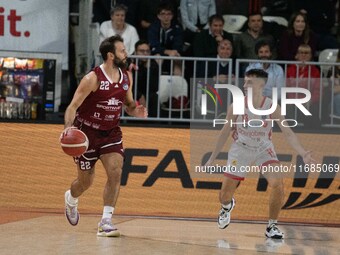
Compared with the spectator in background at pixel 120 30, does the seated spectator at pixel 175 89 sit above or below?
below

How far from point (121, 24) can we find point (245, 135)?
3806 mm

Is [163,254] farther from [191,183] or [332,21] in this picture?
[332,21]

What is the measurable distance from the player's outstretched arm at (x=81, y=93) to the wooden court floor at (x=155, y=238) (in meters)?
1.40

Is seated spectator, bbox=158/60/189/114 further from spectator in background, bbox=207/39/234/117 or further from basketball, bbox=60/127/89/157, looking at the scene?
basketball, bbox=60/127/89/157

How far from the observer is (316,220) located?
16.7 meters

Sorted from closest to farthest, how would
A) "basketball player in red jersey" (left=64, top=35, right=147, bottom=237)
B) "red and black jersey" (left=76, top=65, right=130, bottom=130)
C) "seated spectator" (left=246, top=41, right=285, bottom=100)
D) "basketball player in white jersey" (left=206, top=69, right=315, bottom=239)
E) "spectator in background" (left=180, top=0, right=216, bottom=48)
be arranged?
"basketball player in red jersey" (left=64, top=35, right=147, bottom=237) < "red and black jersey" (left=76, top=65, right=130, bottom=130) < "basketball player in white jersey" (left=206, top=69, right=315, bottom=239) < "seated spectator" (left=246, top=41, right=285, bottom=100) < "spectator in background" (left=180, top=0, right=216, bottom=48)

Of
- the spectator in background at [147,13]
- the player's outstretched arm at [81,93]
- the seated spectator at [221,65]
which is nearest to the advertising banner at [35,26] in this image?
the spectator in background at [147,13]

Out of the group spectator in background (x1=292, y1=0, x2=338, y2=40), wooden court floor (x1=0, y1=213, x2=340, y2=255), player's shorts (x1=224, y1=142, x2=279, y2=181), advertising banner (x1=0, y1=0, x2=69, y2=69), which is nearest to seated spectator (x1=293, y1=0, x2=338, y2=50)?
spectator in background (x1=292, y1=0, x2=338, y2=40)

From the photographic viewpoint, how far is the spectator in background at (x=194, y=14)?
17953mm

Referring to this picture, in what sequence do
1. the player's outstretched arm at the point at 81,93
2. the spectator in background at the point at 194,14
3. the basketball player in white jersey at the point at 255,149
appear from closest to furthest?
1. the player's outstretched arm at the point at 81,93
2. the basketball player in white jersey at the point at 255,149
3. the spectator in background at the point at 194,14

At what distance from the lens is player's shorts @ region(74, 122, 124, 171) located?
531 inches

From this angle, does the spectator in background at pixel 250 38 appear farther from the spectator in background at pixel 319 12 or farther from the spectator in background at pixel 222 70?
the spectator in background at pixel 319 12

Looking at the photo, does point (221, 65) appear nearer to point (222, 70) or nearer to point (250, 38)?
point (222, 70)

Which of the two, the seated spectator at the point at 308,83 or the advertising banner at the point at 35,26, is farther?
the advertising banner at the point at 35,26
